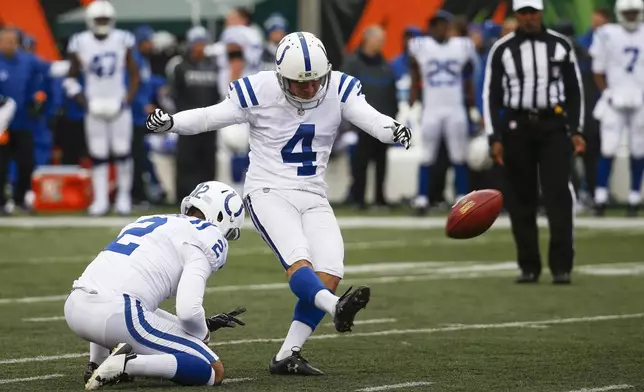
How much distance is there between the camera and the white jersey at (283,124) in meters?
7.16

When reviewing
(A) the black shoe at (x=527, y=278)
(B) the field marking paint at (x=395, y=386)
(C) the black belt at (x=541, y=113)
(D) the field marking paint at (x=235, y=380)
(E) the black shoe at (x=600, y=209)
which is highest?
(C) the black belt at (x=541, y=113)

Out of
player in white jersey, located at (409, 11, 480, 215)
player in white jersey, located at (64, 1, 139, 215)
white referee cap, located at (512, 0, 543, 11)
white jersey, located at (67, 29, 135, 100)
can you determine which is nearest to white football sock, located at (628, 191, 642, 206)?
player in white jersey, located at (409, 11, 480, 215)

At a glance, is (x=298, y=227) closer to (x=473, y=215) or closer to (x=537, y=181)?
(x=473, y=215)

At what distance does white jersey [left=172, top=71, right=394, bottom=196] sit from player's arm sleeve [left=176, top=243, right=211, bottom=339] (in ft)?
2.70

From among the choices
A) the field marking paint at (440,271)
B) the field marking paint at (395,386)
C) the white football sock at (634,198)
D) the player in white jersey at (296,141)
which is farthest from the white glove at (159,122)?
the white football sock at (634,198)

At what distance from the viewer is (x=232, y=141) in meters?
18.0

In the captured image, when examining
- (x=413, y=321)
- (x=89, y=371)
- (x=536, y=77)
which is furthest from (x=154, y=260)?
(x=536, y=77)

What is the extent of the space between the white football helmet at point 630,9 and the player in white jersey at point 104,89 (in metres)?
5.05

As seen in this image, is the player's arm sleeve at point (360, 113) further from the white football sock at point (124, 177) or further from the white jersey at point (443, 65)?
the white football sock at point (124, 177)

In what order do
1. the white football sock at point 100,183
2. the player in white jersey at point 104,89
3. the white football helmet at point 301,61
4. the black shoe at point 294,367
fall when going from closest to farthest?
the black shoe at point 294,367, the white football helmet at point 301,61, the player in white jersey at point 104,89, the white football sock at point 100,183

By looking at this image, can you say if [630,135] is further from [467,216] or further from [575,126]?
[467,216]

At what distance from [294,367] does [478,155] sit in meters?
10.8

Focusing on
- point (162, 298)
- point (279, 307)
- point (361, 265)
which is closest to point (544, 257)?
point (361, 265)

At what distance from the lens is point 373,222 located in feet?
53.2
